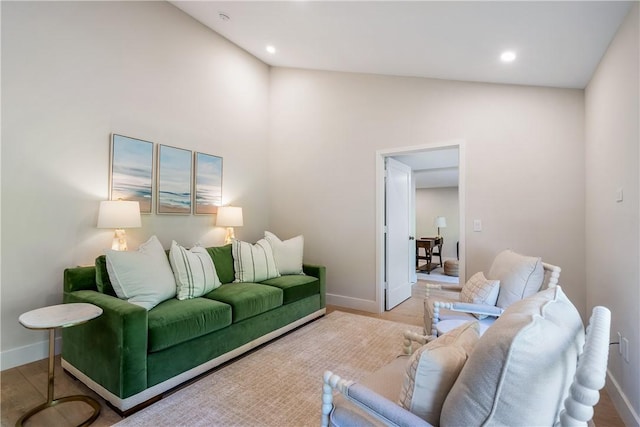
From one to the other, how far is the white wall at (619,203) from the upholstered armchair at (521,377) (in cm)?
128

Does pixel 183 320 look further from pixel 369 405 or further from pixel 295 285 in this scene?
pixel 369 405

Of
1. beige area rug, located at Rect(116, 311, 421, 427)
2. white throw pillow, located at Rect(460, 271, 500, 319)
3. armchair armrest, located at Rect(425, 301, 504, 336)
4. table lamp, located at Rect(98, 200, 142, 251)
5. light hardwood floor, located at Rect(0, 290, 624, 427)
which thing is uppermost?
table lamp, located at Rect(98, 200, 142, 251)

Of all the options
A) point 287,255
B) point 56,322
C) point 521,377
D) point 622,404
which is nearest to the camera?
point 521,377

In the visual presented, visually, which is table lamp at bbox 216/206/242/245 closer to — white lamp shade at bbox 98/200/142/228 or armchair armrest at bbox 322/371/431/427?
white lamp shade at bbox 98/200/142/228

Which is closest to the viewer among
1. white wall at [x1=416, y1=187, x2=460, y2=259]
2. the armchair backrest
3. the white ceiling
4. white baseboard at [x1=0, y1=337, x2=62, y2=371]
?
the white ceiling

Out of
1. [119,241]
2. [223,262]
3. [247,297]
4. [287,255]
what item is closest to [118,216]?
[119,241]

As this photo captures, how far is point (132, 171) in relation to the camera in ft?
10.6

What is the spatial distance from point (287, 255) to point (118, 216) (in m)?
1.79

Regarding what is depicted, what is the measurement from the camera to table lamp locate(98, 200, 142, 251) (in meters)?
2.77

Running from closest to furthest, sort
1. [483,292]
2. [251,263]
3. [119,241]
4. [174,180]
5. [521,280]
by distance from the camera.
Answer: [521,280], [483,292], [119,241], [251,263], [174,180]

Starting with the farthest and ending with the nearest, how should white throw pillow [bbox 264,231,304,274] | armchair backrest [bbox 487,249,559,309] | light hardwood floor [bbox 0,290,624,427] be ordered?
white throw pillow [bbox 264,231,304,274] → armchair backrest [bbox 487,249,559,309] → light hardwood floor [bbox 0,290,624,427]

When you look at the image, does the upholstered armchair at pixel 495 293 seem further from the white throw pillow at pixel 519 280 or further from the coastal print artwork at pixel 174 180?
the coastal print artwork at pixel 174 180

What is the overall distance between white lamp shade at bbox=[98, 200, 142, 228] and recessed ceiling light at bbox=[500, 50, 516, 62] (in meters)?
3.56

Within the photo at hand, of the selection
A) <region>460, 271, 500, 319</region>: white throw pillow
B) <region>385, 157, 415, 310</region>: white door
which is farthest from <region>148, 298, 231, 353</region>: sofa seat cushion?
<region>385, 157, 415, 310</region>: white door
